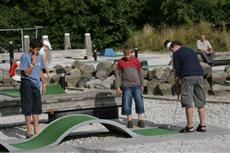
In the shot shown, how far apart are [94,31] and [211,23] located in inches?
274

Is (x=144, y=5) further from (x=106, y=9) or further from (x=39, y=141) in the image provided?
(x=39, y=141)

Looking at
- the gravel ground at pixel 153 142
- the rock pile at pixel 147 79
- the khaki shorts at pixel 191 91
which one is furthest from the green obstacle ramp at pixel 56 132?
the rock pile at pixel 147 79

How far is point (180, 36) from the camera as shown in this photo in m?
35.4

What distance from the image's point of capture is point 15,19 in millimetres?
38344

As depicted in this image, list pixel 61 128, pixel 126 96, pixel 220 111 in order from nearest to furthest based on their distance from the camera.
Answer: pixel 61 128, pixel 126 96, pixel 220 111

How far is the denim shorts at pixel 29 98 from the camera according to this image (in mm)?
9898

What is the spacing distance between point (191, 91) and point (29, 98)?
255 cm

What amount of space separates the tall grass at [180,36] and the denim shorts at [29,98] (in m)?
23.9

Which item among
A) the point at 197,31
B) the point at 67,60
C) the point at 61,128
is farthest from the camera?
the point at 197,31

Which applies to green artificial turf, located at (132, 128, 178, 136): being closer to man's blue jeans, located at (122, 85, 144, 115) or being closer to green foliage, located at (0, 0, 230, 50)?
man's blue jeans, located at (122, 85, 144, 115)

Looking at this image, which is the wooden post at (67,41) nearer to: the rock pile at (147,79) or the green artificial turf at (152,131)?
the rock pile at (147,79)

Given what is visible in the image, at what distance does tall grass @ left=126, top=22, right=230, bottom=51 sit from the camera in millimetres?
33781

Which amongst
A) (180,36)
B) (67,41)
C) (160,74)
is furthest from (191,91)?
(180,36)

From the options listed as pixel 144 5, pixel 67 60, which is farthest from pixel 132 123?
pixel 144 5
